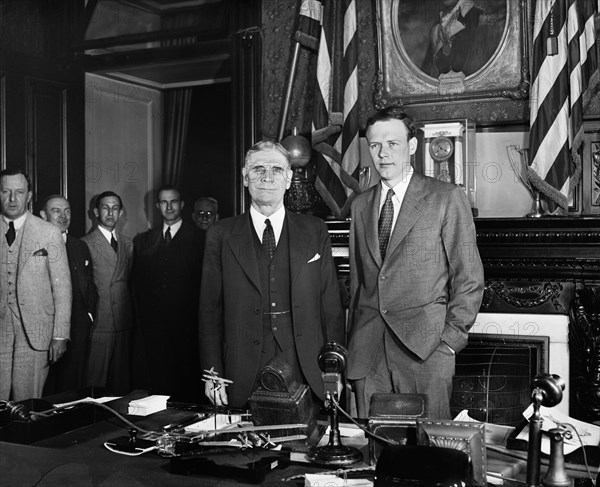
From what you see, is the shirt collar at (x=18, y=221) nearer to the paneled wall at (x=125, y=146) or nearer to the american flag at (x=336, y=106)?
the paneled wall at (x=125, y=146)

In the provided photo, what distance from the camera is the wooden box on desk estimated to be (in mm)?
1835

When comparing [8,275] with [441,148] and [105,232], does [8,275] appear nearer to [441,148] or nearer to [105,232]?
[105,232]

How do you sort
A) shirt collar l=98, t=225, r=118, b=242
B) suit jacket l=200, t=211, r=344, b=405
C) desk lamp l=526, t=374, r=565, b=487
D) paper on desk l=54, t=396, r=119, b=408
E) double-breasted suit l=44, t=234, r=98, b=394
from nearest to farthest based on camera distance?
desk lamp l=526, t=374, r=565, b=487
paper on desk l=54, t=396, r=119, b=408
suit jacket l=200, t=211, r=344, b=405
double-breasted suit l=44, t=234, r=98, b=394
shirt collar l=98, t=225, r=118, b=242

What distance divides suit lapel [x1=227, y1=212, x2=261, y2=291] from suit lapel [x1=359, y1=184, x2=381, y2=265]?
473mm

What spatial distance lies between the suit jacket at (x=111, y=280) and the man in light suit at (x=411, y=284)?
2262 millimetres

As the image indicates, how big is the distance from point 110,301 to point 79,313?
8.8 inches

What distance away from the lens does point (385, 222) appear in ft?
10.1

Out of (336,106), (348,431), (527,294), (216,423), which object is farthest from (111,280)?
(348,431)

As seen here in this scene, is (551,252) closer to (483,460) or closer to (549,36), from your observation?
(549,36)

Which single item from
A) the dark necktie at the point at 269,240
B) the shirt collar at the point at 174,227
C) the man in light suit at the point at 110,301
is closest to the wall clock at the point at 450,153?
the dark necktie at the point at 269,240

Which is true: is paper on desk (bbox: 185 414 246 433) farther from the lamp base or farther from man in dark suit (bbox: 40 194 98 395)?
man in dark suit (bbox: 40 194 98 395)

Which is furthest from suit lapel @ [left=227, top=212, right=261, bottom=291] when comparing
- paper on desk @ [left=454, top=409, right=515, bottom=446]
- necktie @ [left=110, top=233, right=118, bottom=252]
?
necktie @ [left=110, top=233, right=118, bottom=252]

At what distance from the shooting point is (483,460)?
1608 millimetres

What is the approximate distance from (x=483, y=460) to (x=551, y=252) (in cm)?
253
